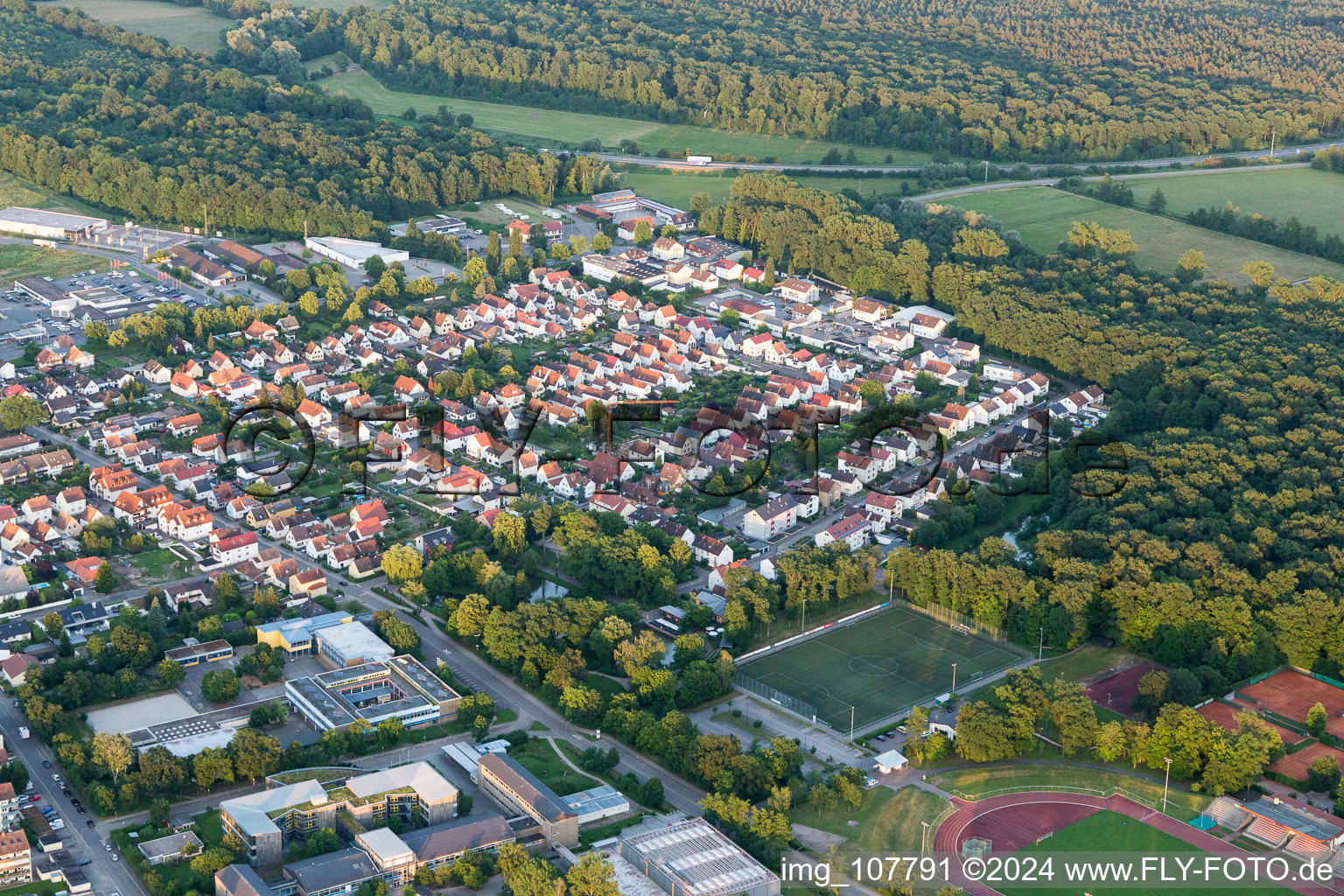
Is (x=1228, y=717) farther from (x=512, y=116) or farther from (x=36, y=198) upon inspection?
(x=512, y=116)

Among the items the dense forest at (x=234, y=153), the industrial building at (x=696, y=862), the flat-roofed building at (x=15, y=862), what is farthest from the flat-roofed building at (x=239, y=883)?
the dense forest at (x=234, y=153)

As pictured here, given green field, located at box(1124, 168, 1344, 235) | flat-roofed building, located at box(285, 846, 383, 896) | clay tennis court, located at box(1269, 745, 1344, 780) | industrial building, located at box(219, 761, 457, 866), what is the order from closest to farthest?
flat-roofed building, located at box(285, 846, 383, 896)
industrial building, located at box(219, 761, 457, 866)
clay tennis court, located at box(1269, 745, 1344, 780)
green field, located at box(1124, 168, 1344, 235)

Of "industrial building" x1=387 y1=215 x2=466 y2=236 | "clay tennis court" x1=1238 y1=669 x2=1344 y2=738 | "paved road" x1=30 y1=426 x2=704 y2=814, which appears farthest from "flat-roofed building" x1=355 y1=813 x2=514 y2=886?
"industrial building" x1=387 y1=215 x2=466 y2=236

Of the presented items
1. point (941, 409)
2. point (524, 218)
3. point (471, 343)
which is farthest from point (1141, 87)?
point (471, 343)

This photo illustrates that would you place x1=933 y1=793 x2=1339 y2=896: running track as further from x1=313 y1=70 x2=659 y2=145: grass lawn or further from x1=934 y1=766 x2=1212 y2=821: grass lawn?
x1=313 y1=70 x2=659 y2=145: grass lawn

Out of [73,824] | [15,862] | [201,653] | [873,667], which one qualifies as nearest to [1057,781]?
[873,667]
